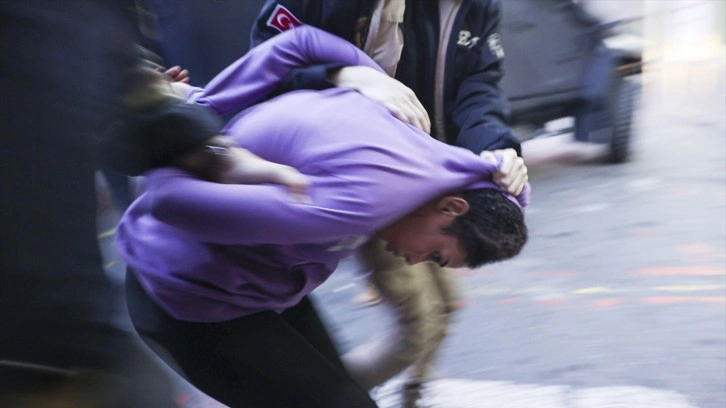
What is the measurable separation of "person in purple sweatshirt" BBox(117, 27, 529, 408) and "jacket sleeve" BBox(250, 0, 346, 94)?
1.3 inches

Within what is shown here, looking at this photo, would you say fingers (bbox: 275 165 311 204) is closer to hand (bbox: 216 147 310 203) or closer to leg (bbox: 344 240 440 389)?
hand (bbox: 216 147 310 203)

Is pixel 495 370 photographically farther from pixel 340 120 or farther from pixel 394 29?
pixel 340 120

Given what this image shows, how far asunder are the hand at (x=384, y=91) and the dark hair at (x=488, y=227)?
19 centimetres

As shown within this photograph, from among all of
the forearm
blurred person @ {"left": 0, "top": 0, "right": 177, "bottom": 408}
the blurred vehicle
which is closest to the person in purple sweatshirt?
the forearm

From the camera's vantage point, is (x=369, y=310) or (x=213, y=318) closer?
(x=213, y=318)

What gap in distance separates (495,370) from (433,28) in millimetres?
1666

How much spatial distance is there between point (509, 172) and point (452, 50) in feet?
1.49

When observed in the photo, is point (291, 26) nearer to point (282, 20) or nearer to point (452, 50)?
point (282, 20)

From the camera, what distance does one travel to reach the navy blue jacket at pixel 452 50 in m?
2.23

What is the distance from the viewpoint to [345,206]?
173 centimetres

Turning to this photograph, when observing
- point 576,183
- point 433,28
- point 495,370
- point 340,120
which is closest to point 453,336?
point 495,370

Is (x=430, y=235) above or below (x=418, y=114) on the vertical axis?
below

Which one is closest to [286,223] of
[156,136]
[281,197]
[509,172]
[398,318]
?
[281,197]

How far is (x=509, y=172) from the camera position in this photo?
2021 mm
